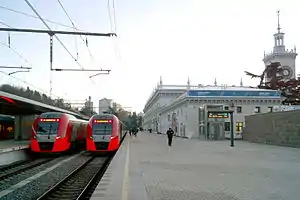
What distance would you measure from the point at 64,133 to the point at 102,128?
253cm

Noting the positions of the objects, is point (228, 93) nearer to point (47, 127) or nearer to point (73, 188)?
point (47, 127)

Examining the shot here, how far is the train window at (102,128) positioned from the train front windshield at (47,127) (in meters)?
2.60

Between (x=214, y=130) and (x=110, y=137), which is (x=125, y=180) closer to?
(x=110, y=137)

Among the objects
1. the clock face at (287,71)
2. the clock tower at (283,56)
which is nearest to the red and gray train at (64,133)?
the clock face at (287,71)

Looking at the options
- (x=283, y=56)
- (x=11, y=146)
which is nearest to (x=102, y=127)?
(x=11, y=146)

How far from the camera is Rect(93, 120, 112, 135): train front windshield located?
86.6 feet

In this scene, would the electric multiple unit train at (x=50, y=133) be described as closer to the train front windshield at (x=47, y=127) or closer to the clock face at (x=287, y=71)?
the train front windshield at (x=47, y=127)

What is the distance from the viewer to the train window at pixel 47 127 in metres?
25.0

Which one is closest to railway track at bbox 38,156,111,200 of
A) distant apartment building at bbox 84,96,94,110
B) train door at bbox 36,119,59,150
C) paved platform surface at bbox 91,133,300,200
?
paved platform surface at bbox 91,133,300,200

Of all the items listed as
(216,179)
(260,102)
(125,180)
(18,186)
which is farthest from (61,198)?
(260,102)

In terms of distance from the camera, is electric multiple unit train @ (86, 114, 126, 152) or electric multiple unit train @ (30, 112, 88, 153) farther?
electric multiple unit train @ (86, 114, 126, 152)

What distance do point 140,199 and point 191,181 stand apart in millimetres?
3283

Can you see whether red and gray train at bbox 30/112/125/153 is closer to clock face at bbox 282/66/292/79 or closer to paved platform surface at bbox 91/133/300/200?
paved platform surface at bbox 91/133/300/200

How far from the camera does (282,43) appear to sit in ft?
297
